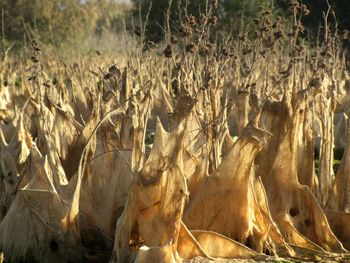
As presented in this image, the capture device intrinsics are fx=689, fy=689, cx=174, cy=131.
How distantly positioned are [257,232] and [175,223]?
1.04 meters

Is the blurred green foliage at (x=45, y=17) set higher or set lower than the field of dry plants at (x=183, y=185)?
higher

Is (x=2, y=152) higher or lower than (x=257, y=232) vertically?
higher

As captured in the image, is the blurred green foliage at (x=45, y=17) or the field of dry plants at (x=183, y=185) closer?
the field of dry plants at (x=183, y=185)

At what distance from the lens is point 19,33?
1236 inches

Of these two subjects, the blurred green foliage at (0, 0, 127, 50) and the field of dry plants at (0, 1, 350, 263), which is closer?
the field of dry plants at (0, 1, 350, 263)

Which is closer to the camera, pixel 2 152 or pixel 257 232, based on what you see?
pixel 257 232

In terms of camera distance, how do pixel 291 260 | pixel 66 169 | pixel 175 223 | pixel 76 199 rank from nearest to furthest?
1. pixel 175 223
2. pixel 76 199
3. pixel 291 260
4. pixel 66 169

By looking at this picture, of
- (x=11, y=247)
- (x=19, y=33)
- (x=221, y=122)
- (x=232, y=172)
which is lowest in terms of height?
(x=11, y=247)

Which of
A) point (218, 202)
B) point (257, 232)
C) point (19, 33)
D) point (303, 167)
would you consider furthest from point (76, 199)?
point (19, 33)

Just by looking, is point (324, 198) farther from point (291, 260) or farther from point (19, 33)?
point (19, 33)

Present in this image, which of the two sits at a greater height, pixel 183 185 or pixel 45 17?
pixel 45 17

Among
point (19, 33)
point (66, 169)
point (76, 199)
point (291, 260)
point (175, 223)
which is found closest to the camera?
point (175, 223)

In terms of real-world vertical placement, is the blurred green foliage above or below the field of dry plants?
above

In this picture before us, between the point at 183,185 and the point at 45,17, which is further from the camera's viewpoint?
the point at 45,17
